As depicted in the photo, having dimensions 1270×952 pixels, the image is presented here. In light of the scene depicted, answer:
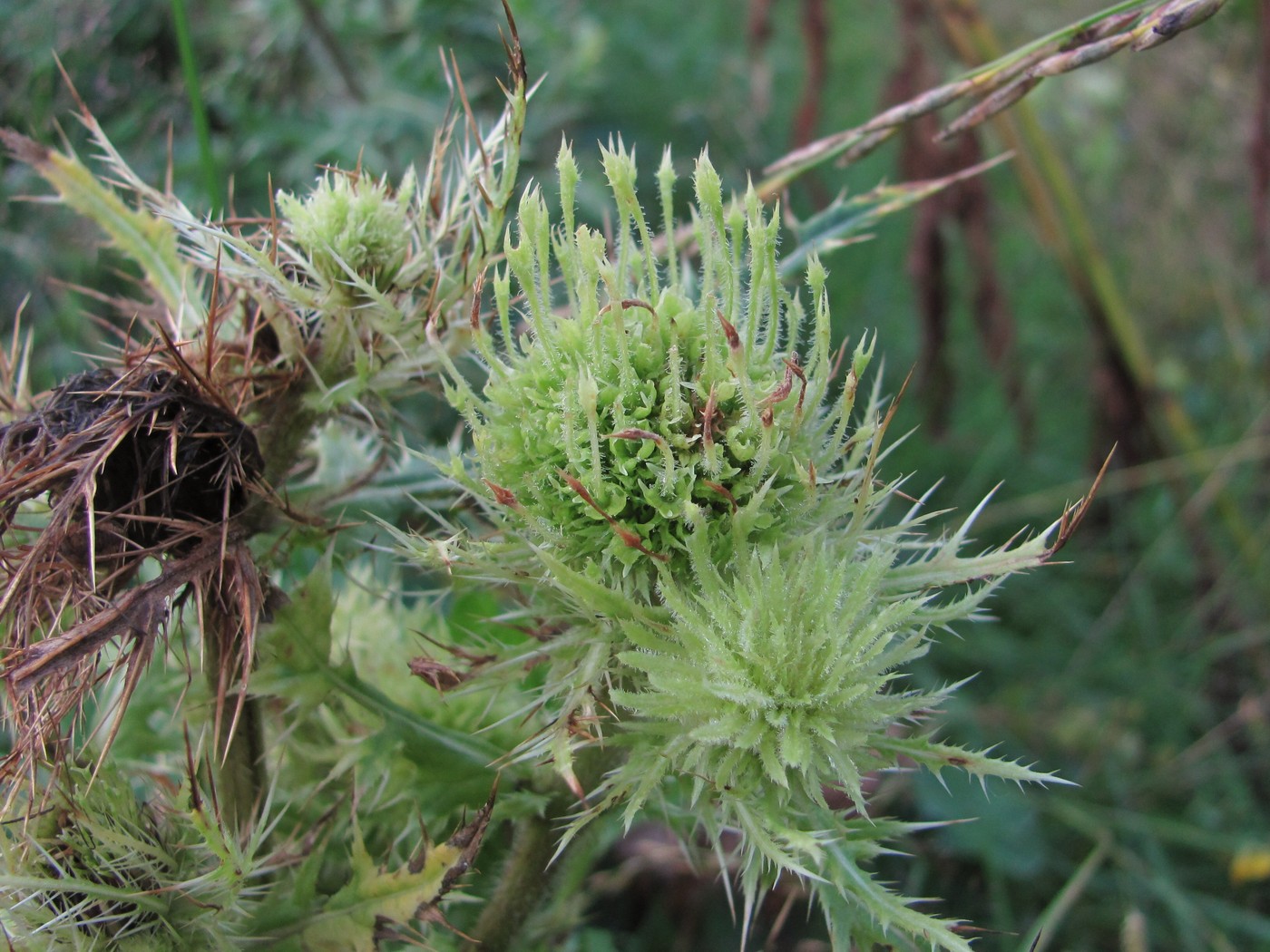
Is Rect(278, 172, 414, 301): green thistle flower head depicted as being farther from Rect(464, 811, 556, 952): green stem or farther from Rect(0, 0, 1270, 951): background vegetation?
Rect(0, 0, 1270, 951): background vegetation

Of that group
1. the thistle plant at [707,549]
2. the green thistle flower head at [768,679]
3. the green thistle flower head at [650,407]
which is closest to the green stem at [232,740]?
the thistle plant at [707,549]

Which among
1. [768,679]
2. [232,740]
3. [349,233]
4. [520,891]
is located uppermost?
[349,233]

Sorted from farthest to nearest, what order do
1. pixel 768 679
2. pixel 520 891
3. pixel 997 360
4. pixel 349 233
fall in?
pixel 997 360 < pixel 520 891 < pixel 349 233 < pixel 768 679

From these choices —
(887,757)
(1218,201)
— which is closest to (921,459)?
(1218,201)

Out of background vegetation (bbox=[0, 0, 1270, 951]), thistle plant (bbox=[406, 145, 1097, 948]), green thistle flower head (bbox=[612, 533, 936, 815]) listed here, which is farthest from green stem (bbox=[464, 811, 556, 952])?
background vegetation (bbox=[0, 0, 1270, 951])

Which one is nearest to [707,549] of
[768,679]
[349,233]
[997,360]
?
[768,679]

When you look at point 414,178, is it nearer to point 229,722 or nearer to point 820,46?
point 229,722

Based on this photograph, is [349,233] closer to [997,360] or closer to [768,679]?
[768,679]
